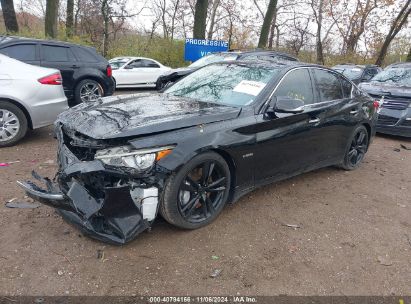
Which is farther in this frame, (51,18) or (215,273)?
(51,18)

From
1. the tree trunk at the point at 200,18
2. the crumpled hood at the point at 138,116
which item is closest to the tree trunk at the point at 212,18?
the tree trunk at the point at 200,18

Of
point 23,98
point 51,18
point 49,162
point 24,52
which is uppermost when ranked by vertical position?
point 51,18

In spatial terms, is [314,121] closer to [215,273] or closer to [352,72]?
[215,273]

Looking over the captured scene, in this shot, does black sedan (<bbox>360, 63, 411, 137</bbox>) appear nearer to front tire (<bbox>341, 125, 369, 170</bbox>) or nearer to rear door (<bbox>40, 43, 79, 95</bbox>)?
front tire (<bbox>341, 125, 369, 170</bbox>)

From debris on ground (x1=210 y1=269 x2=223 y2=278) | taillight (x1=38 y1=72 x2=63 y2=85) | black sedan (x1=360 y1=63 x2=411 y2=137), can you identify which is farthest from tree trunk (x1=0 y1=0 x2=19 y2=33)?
debris on ground (x1=210 y1=269 x2=223 y2=278)

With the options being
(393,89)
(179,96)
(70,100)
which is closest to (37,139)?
(70,100)

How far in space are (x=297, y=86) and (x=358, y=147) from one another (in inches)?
79.6

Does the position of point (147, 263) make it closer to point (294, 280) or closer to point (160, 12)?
point (294, 280)

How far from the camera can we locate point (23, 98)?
5645 mm

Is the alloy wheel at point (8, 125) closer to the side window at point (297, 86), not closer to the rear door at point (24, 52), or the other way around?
the rear door at point (24, 52)

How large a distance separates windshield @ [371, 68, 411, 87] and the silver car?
26.1 ft

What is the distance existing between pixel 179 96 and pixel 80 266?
7.51ft

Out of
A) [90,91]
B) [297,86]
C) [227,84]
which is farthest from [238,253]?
[90,91]

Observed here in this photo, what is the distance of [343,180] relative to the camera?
17.4 ft
